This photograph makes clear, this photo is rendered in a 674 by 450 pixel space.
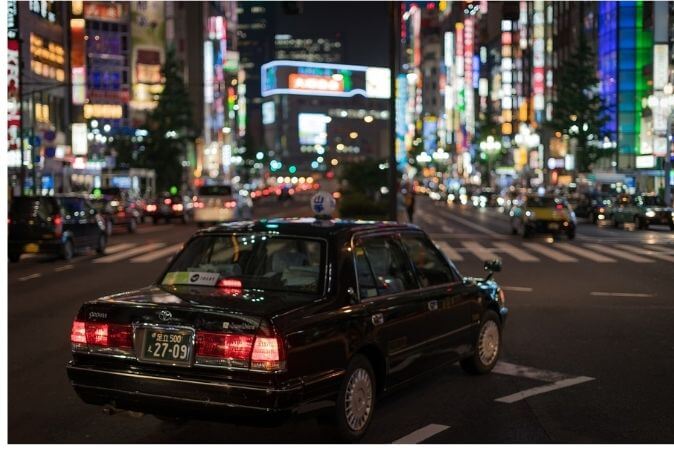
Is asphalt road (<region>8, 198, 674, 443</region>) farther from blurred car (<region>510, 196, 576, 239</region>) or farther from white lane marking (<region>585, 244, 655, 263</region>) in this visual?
blurred car (<region>510, 196, 576, 239</region>)

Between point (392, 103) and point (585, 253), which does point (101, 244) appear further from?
point (585, 253)

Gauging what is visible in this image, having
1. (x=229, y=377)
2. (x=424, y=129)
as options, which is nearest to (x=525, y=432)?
Result: (x=229, y=377)

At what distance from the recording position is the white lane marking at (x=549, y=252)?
22.0 m

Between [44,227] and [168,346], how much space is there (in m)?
18.5

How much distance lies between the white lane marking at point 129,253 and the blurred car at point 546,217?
12459 millimetres

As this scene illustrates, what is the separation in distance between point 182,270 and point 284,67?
486 feet

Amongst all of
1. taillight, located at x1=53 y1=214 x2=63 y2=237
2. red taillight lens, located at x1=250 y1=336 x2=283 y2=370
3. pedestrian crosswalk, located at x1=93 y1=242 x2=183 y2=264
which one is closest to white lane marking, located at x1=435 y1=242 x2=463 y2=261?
pedestrian crosswalk, located at x1=93 y1=242 x2=183 y2=264

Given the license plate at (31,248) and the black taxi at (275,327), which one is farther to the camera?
the license plate at (31,248)

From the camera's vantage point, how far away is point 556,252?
24312 millimetres

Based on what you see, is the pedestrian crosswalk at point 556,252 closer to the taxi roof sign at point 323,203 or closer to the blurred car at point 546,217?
the blurred car at point 546,217

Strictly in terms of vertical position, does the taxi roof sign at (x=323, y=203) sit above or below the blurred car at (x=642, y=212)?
above

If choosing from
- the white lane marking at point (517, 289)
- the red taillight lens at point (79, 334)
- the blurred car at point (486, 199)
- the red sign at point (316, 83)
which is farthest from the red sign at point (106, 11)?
the red taillight lens at point (79, 334)

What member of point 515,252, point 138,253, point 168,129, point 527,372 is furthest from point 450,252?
point 168,129

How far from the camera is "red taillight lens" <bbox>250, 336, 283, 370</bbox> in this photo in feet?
18.7
